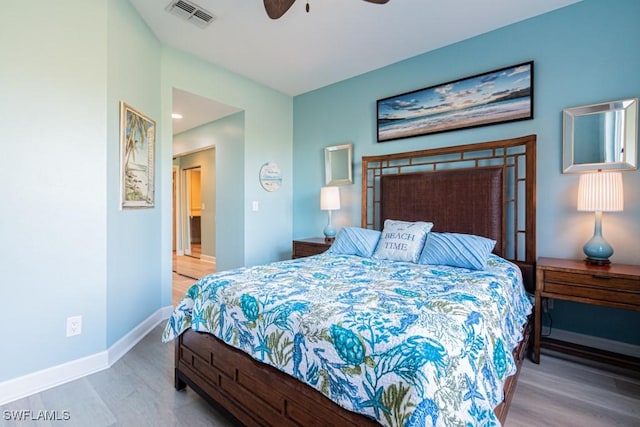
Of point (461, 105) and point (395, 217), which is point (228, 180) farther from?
point (461, 105)

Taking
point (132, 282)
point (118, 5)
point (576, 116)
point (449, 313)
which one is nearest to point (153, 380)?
point (132, 282)

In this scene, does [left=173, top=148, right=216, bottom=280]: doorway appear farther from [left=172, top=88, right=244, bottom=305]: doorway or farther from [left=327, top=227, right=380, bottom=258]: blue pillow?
[left=327, top=227, right=380, bottom=258]: blue pillow

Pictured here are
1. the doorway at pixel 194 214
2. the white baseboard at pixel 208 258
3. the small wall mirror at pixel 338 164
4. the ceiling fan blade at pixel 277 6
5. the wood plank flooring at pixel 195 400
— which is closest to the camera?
the wood plank flooring at pixel 195 400

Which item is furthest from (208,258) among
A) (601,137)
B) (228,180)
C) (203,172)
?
(601,137)

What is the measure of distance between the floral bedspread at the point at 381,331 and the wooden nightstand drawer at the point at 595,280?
396 mm

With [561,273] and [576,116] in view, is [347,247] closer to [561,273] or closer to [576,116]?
[561,273]

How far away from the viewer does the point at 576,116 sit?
237 cm

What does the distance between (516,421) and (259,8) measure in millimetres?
3292

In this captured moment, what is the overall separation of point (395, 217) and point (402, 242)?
26.0 inches

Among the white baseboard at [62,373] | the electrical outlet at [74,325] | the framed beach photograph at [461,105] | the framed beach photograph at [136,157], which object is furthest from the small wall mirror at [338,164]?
the electrical outlet at [74,325]

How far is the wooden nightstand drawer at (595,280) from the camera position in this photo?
1.90 metres

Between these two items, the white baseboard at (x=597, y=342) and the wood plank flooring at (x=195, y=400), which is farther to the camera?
the white baseboard at (x=597, y=342)

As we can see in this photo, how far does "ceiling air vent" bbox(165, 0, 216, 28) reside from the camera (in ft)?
7.91

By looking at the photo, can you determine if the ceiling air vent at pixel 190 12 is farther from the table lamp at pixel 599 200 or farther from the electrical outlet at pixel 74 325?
the table lamp at pixel 599 200
